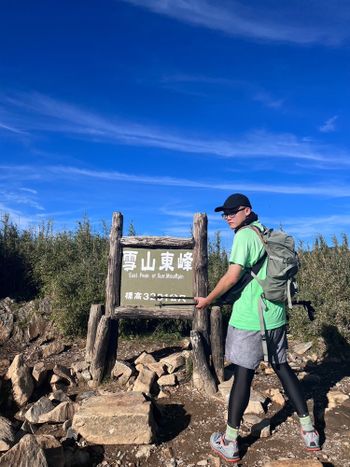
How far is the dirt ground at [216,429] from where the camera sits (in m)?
4.11

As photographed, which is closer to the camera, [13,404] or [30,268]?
[13,404]

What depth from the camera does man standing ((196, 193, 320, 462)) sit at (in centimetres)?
392

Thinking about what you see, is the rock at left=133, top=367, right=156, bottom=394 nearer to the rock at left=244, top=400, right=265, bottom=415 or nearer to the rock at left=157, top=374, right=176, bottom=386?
the rock at left=157, top=374, right=176, bottom=386

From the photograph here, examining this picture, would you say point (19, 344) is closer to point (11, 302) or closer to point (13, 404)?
point (11, 302)

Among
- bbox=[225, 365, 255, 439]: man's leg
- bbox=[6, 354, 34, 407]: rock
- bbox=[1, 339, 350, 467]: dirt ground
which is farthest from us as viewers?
bbox=[6, 354, 34, 407]: rock

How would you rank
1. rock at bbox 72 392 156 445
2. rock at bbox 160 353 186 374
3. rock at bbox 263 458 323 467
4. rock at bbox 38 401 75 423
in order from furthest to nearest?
rock at bbox 160 353 186 374
rock at bbox 38 401 75 423
rock at bbox 72 392 156 445
rock at bbox 263 458 323 467

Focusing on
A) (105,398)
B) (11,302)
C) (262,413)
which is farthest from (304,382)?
(11,302)

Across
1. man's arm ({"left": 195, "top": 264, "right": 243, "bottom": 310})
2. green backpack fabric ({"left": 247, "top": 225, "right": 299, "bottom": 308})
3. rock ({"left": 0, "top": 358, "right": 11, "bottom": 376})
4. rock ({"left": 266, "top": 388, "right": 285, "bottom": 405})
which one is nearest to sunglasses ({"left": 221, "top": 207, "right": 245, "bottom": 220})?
green backpack fabric ({"left": 247, "top": 225, "right": 299, "bottom": 308})

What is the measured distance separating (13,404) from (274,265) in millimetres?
3994

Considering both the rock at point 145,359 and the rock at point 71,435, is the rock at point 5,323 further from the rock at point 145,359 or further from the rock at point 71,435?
the rock at point 71,435

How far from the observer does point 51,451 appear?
3.83m

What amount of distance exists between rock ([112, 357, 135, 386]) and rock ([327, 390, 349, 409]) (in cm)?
266

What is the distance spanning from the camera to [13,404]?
5652 mm

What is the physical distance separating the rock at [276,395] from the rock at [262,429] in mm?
590
